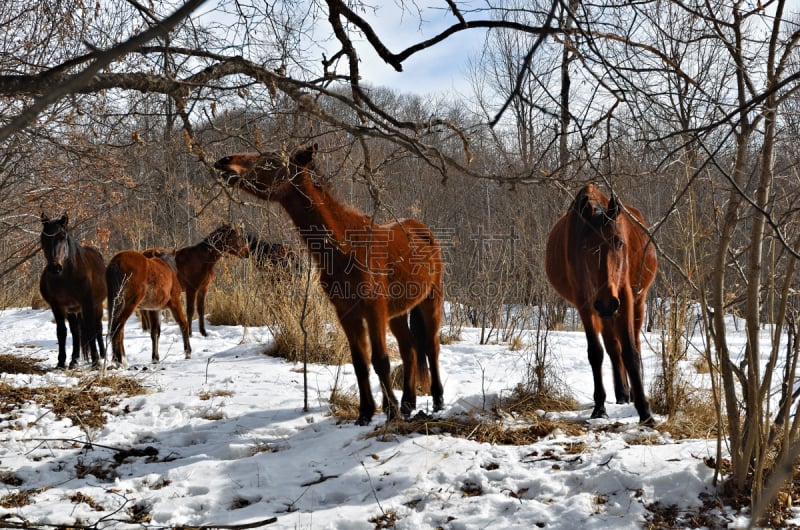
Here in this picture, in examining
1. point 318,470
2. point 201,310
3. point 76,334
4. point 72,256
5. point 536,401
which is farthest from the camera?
point 201,310

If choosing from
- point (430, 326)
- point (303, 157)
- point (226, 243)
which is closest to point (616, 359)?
point (430, 326)

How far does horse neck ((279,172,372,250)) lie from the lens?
4.38 metres

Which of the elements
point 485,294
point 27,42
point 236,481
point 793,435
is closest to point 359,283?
point 236,481

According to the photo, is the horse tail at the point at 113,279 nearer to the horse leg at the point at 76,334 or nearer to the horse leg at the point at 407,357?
the horse leg at the point at 76,334

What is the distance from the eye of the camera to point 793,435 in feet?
8.83

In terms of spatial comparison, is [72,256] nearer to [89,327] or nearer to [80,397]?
[89,327]

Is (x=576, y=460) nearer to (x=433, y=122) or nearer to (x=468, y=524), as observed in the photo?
(x=468, y=524)

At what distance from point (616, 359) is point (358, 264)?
218 centimetres

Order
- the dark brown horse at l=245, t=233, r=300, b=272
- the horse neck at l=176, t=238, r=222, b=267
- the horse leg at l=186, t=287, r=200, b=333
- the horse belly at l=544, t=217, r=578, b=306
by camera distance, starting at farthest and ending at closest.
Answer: the horse neck at l=176, t=238, r=222, b=267 < the horse leg at l=186, t=287, r=200, b=333 < the dark brown horse at l=245, t=233, r=300, b=272 < the horse belly at l=544, t=217, r=578, b=306

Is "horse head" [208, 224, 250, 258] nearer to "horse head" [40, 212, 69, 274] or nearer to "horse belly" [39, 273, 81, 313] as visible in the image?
"horse belly" [39, 273, 81, 313]

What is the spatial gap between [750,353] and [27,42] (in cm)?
514

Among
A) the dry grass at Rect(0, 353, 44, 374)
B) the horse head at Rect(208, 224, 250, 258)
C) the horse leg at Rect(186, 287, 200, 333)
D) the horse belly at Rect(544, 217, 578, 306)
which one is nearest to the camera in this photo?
the horse belly at Rect(544, 217, 578, 306)

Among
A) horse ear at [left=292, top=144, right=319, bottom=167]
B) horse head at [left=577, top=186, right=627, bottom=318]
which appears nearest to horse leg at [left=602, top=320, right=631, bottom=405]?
horse head at [left=577, top=186, right=627, bottom=318]

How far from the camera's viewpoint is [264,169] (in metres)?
4.00
